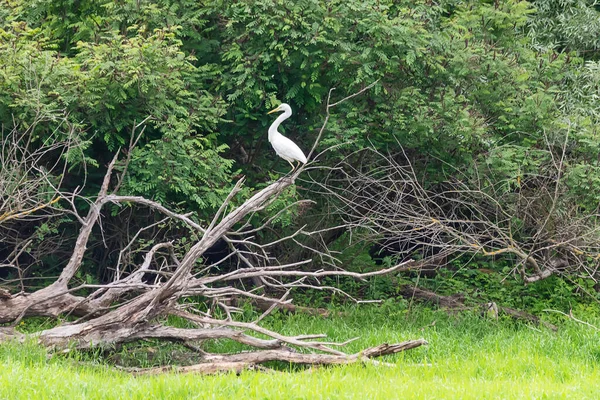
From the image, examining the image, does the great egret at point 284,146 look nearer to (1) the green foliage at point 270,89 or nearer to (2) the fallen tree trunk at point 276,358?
(1) the green foliage at point 270,89

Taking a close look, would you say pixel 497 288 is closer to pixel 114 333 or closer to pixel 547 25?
pixel 547 25

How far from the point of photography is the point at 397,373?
7.35 metres

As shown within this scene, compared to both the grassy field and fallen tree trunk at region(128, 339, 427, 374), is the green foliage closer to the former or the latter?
the grassy field

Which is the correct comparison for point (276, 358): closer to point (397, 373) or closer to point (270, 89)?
point (397, 373)

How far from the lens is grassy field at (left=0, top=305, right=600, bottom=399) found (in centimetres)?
609

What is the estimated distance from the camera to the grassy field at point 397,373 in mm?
6086

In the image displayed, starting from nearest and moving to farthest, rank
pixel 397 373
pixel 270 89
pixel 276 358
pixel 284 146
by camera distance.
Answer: pixel 397 373 < pixel 276 358 < pixel 284 146 < pixel 270 89

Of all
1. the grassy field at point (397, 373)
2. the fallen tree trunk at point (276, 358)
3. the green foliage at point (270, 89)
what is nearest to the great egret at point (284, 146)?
the green foliage at point (270, 89)

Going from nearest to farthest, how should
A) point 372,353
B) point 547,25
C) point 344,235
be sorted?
point 372,353
point 344,235
point 547,25

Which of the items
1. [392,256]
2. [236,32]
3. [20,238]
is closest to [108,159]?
[20,238]

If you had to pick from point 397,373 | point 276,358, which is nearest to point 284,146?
point 276,358

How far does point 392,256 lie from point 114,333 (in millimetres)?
5487

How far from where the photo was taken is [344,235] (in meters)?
12.0

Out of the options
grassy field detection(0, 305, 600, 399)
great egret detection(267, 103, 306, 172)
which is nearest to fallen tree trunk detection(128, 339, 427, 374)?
grassy field detection(0, 305, 600, 399)
